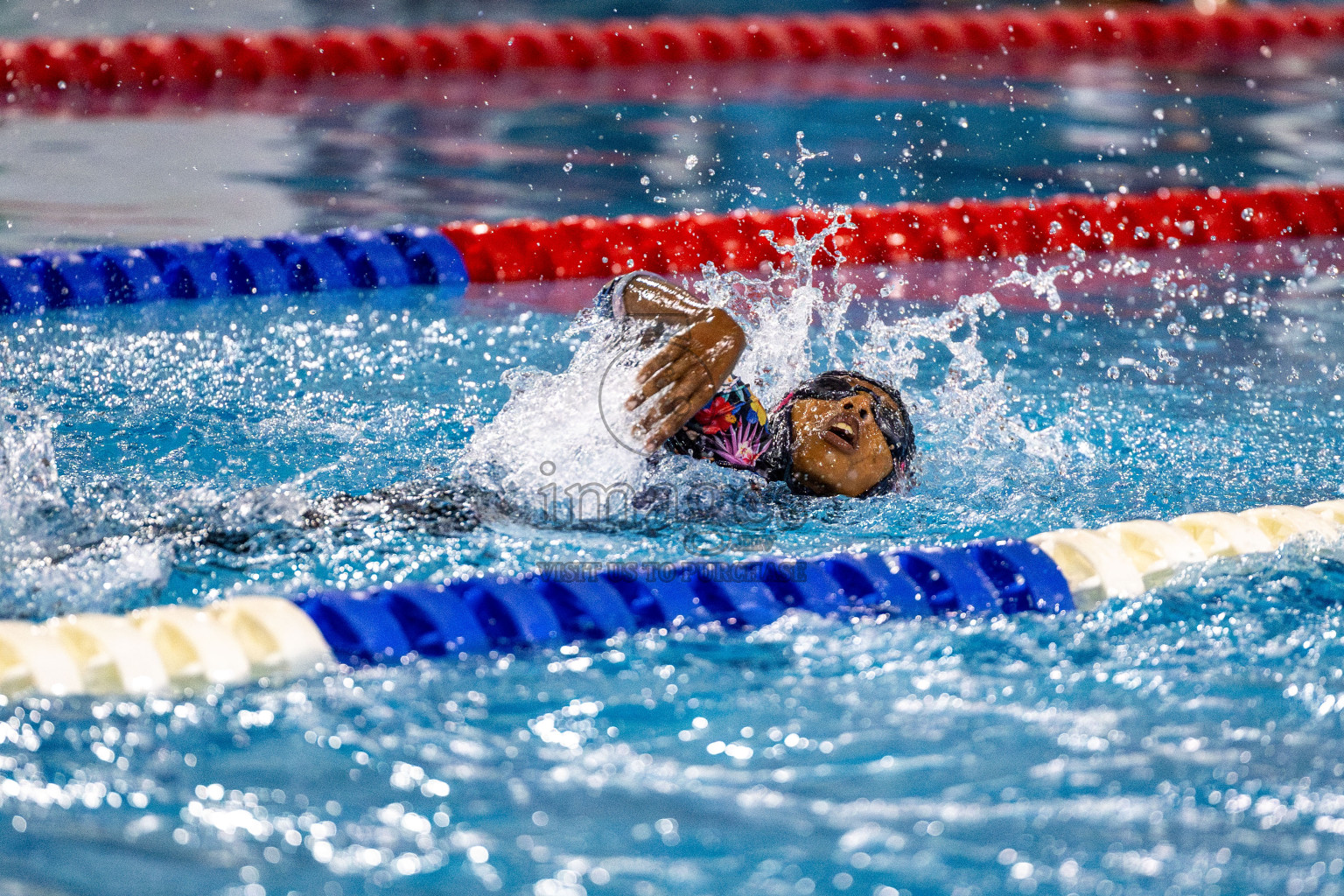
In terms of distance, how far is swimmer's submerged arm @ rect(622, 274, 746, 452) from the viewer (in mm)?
2367

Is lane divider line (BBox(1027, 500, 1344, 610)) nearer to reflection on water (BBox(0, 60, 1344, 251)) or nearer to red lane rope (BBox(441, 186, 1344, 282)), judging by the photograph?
red lane rope (BBox(441, 186, 1344, 282))

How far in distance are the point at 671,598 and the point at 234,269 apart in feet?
8.06

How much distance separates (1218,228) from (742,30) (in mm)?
3155

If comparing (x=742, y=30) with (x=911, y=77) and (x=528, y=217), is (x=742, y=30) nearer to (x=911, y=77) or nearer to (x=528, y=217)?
(x=911, y=77)

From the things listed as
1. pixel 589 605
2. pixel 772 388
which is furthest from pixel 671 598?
pixel 772 388

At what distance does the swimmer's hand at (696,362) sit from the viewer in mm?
2365

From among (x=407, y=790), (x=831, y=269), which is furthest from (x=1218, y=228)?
(x=407, y=790)

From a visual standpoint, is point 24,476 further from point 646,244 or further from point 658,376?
point 646,244

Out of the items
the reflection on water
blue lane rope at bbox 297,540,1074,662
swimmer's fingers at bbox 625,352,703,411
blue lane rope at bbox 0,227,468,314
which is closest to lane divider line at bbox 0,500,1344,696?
blue lane rope at bbox 297,540,1074,662

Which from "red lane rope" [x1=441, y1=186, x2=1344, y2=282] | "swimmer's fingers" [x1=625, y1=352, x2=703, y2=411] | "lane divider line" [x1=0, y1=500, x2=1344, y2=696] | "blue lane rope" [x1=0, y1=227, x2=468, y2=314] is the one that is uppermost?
"red lane rope" [x1=441, y1=186, x2=1344, y2=282]

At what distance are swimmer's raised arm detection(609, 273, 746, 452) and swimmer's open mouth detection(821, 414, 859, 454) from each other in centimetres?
24

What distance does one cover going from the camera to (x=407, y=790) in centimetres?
171

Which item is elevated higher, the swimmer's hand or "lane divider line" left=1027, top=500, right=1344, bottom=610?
the swimmer's hand

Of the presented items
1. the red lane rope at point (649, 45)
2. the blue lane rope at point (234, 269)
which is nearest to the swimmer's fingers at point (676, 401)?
the blue lane rope at point (234, 269)
